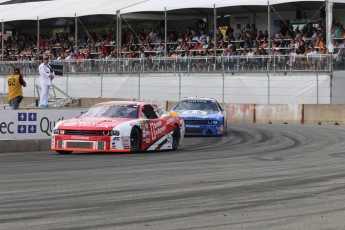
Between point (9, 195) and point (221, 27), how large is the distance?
3472 centimetres

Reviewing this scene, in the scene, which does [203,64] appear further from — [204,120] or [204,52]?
[204,120]

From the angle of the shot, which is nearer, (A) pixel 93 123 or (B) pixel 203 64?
(A) pixel 93 123

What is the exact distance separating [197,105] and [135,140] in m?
8.47

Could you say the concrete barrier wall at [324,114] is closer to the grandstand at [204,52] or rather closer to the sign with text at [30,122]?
the grandstand at [204,52]

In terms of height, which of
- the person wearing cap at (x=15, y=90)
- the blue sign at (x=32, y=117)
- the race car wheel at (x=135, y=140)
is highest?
the person wearing cap at (x=15, y=90)

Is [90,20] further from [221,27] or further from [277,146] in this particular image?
[277,146]

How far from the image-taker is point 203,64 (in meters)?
38.5

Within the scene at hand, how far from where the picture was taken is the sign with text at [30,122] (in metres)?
20.3

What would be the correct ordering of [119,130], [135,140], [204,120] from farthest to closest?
[204,120]
[135,140]
[119,130]

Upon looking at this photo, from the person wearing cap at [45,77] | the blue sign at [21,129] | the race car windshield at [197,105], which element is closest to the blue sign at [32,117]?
the blue sign at [21,129]

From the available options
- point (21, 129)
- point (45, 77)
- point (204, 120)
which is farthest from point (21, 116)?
point (204, 120)

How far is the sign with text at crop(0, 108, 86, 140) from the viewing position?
801 inches

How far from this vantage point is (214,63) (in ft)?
125

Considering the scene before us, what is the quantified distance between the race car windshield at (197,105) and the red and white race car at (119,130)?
618cm
